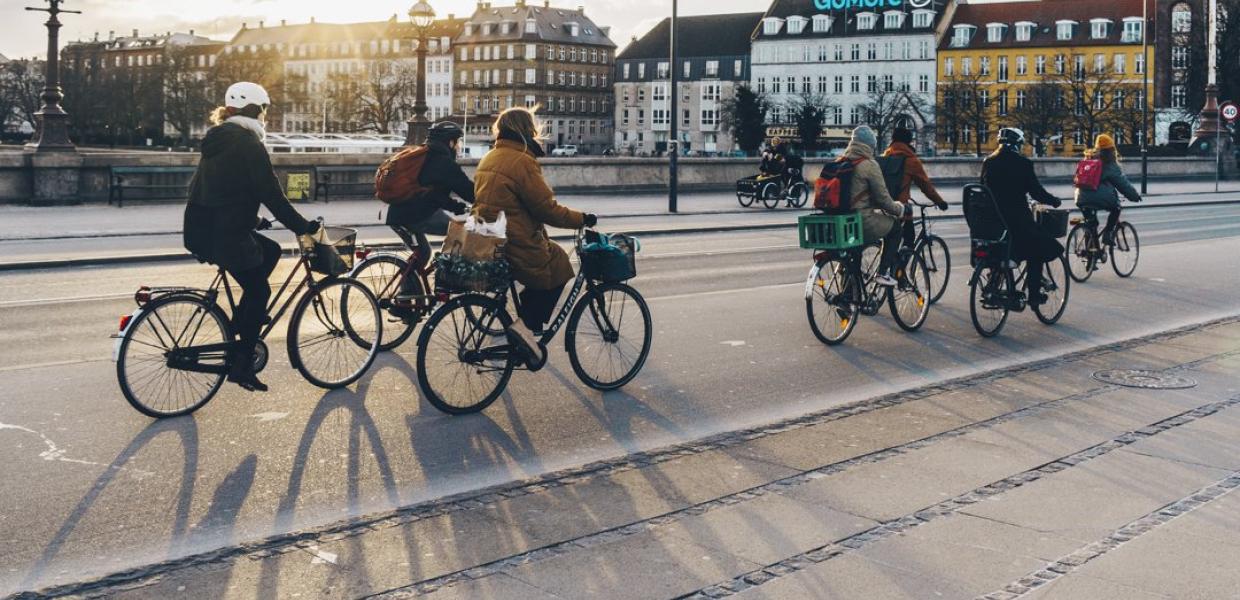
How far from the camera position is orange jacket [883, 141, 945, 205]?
40.4 ft

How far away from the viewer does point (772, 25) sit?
130625 mm

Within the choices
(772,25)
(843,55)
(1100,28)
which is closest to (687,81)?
(772,25)

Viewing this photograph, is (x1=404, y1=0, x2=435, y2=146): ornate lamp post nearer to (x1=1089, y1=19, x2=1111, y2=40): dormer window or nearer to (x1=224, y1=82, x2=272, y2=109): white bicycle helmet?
(x1=224, y1=82, x2=272, y2=109): white bicycle helmet

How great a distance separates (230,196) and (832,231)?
4.73 meters

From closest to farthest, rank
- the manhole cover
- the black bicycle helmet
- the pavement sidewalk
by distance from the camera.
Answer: the pavement sidewalk
the manhole cover
the black bicycle helmet

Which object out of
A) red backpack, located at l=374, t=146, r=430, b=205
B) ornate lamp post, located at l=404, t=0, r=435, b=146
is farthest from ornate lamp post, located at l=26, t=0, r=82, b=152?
red backpack, located at l=374, t=146, r=430, b=205

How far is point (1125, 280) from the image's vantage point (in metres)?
16.2

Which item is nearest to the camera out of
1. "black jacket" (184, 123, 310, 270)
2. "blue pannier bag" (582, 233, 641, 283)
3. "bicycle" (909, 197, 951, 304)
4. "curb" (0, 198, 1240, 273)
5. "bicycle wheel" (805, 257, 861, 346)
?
"black jacket" (184, 123, 310, 270)

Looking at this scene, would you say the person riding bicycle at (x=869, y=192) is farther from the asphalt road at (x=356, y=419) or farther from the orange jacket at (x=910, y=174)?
the orange jacket at (x=910, y=174)

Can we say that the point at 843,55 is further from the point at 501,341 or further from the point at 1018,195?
the point at 501,341

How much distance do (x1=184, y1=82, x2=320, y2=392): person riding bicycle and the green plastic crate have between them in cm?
428

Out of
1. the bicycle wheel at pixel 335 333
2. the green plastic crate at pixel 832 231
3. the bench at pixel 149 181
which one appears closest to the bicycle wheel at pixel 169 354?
the bicycle wheel at pixel 335 333

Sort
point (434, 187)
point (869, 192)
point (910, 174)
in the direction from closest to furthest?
point (434, 187) < point (869, 192) < point (910, 174)

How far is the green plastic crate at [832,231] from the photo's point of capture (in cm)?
1041
